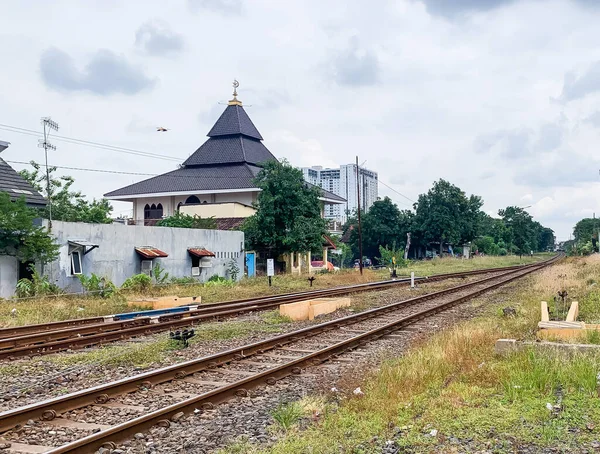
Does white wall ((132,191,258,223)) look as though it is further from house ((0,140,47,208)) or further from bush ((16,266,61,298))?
bush ((16,266,61,298))

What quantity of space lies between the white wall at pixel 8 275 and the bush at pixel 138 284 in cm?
399

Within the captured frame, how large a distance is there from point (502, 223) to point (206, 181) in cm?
7655

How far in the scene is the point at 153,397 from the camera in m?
7.69

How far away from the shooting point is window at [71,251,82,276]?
24.3 metres

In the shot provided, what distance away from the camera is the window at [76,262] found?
24.3m

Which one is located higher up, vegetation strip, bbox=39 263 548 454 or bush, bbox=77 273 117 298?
bush, bbox=77 273 117 298

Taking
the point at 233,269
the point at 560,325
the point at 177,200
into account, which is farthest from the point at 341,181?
the point at 560,325

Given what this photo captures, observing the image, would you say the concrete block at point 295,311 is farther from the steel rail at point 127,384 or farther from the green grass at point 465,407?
the green grass at point 465,407

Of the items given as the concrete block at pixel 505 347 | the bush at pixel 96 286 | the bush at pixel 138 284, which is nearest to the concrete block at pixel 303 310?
the concrete block at pixel 505 347

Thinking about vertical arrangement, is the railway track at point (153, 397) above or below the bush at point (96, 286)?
below

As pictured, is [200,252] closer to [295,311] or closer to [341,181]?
[295,311]

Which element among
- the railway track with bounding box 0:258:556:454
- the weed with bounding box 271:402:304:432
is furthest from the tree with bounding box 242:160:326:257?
the weed with bounding box 271:402:304:432

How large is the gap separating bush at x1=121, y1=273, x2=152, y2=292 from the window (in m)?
1.98

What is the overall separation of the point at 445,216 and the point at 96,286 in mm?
53720
